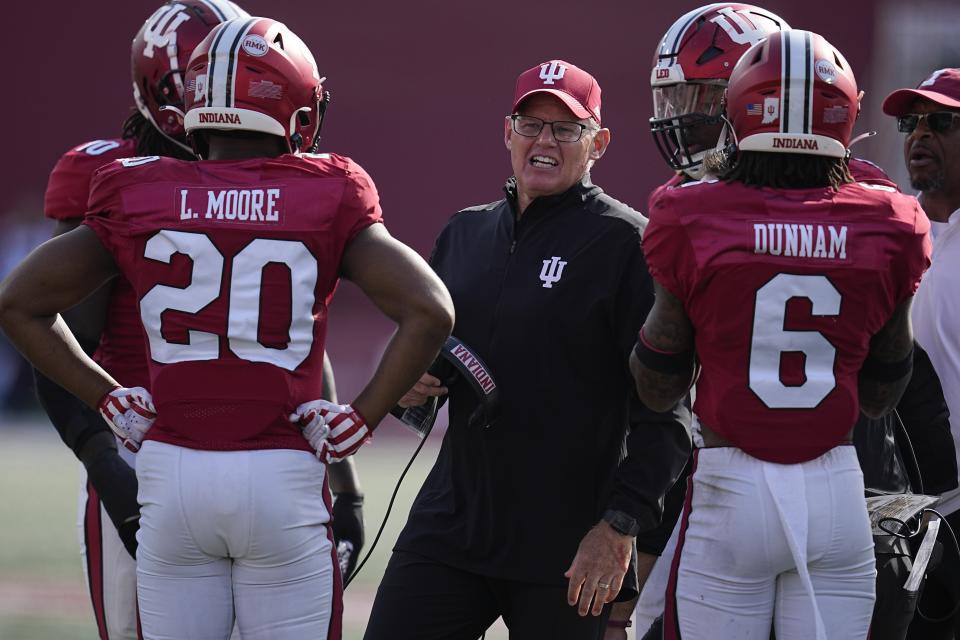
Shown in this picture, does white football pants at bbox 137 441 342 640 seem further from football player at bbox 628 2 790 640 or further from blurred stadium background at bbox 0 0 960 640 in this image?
blurred stadium background at bbox 0 0 960 640

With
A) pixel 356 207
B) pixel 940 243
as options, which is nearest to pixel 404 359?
pixel 356 207

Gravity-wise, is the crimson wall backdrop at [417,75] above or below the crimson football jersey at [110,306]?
below

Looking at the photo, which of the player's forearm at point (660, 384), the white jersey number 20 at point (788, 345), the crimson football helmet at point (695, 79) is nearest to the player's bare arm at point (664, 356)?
the player's forearm at point (660, 384)

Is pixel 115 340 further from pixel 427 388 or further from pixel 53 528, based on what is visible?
pixel 53 528

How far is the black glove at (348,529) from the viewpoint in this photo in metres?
3.62

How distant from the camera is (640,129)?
13.6 m

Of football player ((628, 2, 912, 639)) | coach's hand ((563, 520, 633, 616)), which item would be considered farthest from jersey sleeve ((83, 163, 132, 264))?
football player ((628, 2, 912, 639))

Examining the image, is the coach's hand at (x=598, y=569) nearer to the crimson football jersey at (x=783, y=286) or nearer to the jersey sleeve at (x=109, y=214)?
the crimson football jersey at (x=783, y=286)

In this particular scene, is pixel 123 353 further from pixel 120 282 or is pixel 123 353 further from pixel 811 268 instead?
pixel 811 268

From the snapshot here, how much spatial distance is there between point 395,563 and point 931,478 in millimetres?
1451

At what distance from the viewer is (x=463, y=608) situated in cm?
335

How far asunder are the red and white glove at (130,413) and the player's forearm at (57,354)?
11cm

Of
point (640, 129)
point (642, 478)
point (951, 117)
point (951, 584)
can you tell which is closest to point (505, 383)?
point (642, 478)

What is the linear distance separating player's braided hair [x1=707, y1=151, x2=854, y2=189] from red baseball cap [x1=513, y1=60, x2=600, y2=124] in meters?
0.75
